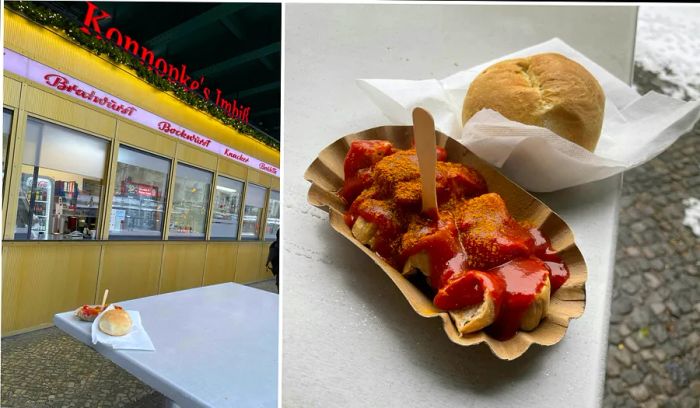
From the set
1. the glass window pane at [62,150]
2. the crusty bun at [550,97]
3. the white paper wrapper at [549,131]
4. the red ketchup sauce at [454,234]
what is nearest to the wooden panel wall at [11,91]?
the glass window pane at [62,150]

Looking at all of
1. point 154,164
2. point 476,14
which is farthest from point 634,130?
point 154,164

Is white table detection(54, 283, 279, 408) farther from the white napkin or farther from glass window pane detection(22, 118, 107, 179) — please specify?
glass window pane detection(22, 118, 107, 179)

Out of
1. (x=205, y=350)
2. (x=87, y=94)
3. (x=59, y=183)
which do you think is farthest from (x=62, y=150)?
(x=205, y=350)

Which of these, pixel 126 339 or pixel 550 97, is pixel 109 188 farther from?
pixel 550 97

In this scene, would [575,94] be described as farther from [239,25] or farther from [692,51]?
[239,25]

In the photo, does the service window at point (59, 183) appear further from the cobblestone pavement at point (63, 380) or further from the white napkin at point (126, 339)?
the white napkin at point (126, 339)
